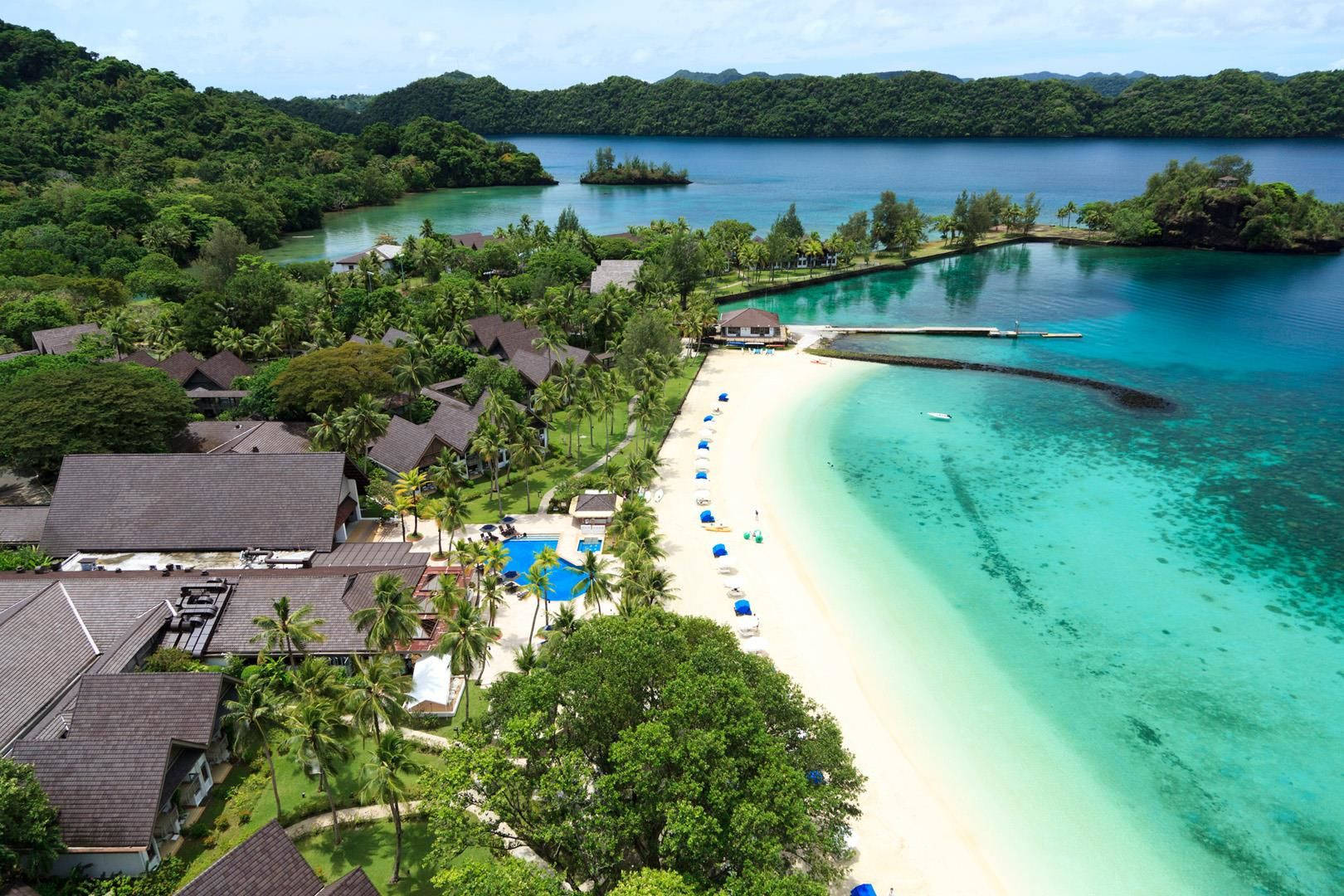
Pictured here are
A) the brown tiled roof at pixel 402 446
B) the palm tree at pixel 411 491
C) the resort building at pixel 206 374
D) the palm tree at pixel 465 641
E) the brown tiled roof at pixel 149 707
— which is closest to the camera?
the brown tiled roof at pixel 149 707

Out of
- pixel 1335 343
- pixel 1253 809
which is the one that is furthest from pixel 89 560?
pixel 1335 343

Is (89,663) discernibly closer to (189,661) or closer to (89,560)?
(189,661)

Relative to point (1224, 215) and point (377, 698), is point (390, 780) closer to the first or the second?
point (377, 698)

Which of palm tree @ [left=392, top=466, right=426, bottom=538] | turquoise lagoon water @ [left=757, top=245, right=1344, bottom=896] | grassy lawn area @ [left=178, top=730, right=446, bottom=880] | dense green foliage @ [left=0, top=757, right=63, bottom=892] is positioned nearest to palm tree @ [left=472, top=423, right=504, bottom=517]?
palm tree @ [left=392, top=466, right=426, bottom=538]

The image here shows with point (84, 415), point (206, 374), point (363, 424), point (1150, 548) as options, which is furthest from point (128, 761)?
point (1150, 548)

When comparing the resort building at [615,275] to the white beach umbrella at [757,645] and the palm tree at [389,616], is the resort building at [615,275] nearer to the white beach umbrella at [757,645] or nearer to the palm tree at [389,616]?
the white beach umbrella at [757,645]

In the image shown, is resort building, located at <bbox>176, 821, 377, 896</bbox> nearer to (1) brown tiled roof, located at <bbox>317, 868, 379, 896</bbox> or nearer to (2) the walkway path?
(1) brown tiled roof, located at <bbox>317, 868, 379, 896</bbox>

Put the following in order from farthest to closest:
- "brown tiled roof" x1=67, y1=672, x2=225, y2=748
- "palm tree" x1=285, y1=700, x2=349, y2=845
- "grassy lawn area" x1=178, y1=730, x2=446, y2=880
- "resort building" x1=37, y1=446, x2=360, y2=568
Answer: "resort building" x1=37, y1=446, x2=360, y2=568
"brown tiled roof" x1=67, y1=672, x2=225, y2=748
"grassy lawn area" x1=178, y1=730, x2=446, y2=880
"palm tree" x1=285, y1=700, x2=349, y2=845

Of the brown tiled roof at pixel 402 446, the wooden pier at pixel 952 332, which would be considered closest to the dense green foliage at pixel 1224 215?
the wooden pier at pixel 952 332
